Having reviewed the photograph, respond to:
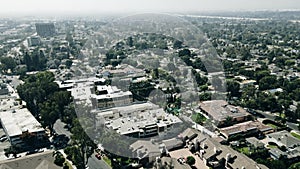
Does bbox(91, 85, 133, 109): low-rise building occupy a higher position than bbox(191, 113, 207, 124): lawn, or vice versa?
bbox(91, 85, 133, 109): low-rise building

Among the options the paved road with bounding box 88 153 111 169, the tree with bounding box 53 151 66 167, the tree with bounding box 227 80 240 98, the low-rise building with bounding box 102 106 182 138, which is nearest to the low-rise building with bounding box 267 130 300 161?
the low-rise building with bounding box 102 106 182 138

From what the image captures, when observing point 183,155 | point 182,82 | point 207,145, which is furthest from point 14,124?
point 182,82

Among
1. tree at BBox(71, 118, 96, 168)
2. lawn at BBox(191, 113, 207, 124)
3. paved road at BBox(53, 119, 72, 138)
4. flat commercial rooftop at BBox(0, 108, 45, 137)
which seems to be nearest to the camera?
tree at BBox(71, 118, 96, 168)

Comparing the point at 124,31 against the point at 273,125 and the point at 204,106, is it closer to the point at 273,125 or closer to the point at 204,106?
the point at 204,106

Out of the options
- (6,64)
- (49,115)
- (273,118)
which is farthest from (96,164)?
(6,64)

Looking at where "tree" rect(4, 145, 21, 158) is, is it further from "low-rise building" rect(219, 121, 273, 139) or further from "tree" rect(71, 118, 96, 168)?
"low-rise building" rect(219, 121, 273, 139)

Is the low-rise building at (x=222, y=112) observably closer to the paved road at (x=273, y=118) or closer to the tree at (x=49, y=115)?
the paved road at (x=273, y=118)

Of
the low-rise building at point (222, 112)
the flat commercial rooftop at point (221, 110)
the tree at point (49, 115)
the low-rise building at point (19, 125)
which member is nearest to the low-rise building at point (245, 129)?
the low-rise building at point (222, 112)

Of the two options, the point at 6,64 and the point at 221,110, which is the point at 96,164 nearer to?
the point at 221,110
